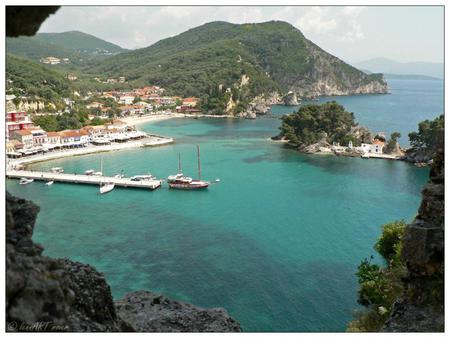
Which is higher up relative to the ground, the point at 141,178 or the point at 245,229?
the point at 141,178

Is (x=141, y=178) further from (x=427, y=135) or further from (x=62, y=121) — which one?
(x=62, y=121)

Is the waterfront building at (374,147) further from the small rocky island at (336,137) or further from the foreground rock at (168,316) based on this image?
the foreground rock at (168,316)

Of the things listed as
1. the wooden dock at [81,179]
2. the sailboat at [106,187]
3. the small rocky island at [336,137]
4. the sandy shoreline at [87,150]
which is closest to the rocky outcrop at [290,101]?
the small rocky island at [336,137]

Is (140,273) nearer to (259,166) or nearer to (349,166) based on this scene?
(259,166)

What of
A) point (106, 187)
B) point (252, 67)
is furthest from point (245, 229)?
point (252, 67)

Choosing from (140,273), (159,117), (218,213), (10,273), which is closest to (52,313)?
(10,273)
